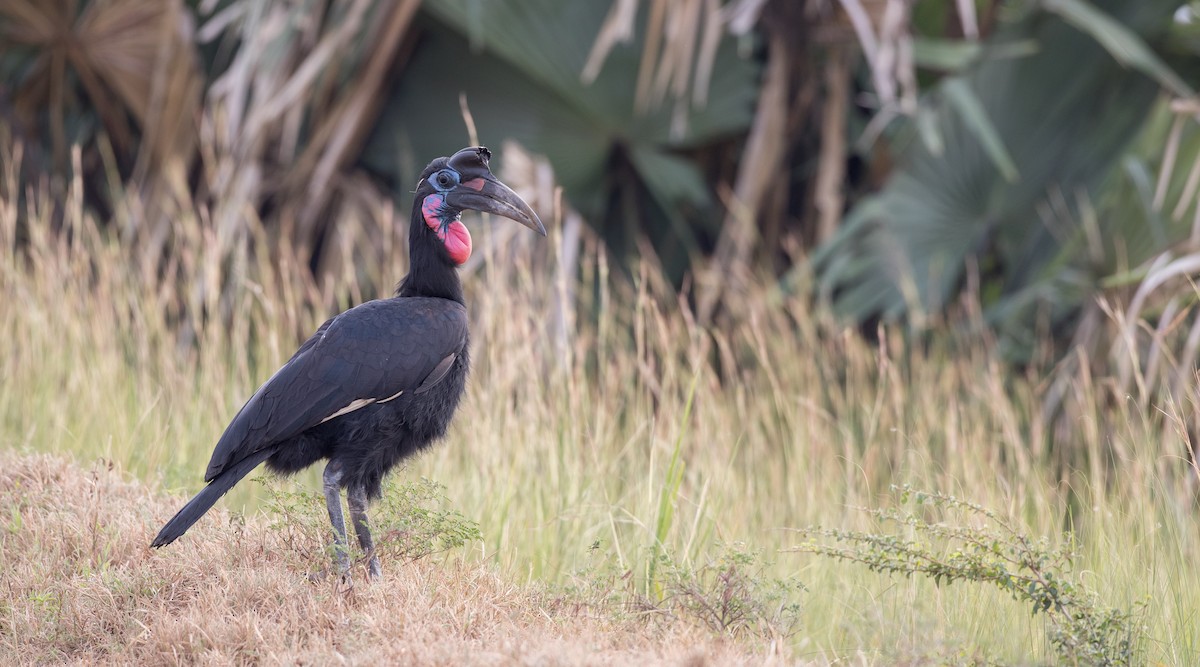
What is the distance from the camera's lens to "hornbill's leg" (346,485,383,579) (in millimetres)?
3641

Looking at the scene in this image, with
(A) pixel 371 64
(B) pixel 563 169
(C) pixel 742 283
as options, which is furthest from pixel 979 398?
(A) pixel 371 64

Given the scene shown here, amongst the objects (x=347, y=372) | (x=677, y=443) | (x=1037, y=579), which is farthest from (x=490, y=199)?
(x=1037, y=579)

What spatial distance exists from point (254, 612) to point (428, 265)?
4.24 ft

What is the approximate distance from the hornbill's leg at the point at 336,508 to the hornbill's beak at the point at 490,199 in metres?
0.94

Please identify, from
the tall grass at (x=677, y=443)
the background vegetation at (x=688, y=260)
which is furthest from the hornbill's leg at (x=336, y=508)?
the tall grass at (x=677, y=443)

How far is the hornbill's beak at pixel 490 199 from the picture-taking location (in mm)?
4148

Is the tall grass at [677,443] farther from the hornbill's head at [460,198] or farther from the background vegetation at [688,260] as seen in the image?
the hornbill's head at [460,198]

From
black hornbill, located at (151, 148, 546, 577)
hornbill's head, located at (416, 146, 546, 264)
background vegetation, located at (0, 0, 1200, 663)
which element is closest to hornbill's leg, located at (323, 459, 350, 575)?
black hornbill, located at (151, 148, 546, 577)

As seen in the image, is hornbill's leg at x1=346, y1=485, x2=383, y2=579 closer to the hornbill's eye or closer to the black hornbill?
the black hornbill

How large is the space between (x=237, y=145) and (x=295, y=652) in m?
4.63

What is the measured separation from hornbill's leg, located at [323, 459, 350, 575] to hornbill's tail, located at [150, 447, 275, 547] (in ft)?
0.64

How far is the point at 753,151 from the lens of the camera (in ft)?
23.7

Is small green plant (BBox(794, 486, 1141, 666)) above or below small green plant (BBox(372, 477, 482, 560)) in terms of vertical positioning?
above

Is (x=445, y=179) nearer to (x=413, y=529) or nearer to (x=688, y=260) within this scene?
(x=413, y=529)
